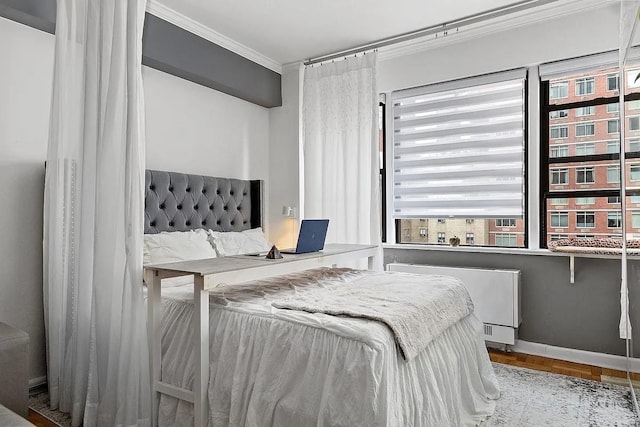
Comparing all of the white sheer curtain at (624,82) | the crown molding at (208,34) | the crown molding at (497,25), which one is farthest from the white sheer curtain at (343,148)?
the white sheer curtain at (624,82)

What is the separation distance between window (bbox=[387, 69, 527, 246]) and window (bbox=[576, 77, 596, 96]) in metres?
0.40

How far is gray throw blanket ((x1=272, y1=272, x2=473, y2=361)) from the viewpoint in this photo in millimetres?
1770

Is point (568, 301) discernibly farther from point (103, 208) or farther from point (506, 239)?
point (103, 208)

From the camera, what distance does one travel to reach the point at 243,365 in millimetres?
1822


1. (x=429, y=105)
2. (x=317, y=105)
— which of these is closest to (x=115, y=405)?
(x=317, y=105)

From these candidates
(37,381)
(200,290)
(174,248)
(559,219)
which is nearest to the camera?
(200,290)

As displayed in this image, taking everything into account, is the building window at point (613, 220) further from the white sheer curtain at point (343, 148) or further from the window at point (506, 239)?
the white sheer curtain at point (343, 148)

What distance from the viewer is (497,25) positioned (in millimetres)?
3430

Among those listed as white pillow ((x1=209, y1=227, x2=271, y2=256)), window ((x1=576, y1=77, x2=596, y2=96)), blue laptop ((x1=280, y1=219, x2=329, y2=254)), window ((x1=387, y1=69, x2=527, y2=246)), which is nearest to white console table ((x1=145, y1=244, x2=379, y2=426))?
blue laptop ((x1=280, y1=219, x2=329, y2=254))

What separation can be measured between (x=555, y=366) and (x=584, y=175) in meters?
1.48

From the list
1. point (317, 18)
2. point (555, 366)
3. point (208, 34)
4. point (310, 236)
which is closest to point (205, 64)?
point (208, 34)

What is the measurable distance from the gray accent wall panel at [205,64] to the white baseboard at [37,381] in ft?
7.41

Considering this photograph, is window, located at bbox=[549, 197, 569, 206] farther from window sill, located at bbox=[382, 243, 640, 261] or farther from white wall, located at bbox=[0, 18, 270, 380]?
white wall, located at bbox=[0, 18, 270, 380]

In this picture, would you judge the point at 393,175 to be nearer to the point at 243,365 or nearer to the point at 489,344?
the point at 489,344
